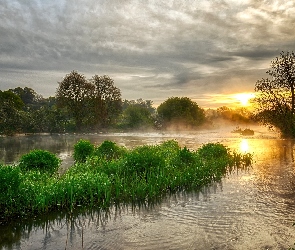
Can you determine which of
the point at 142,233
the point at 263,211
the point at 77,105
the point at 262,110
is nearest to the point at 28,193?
the point at 142,233

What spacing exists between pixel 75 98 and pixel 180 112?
3631 cm

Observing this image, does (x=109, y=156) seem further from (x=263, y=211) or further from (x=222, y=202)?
(x=263, y=211)

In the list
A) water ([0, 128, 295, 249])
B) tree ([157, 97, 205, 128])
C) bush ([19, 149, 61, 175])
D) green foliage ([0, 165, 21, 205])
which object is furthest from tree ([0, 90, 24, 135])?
water ([0, 128, 295, 249])

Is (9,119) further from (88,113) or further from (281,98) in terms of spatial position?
(281,98)

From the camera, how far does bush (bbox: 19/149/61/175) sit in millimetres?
18578

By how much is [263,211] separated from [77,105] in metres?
78.2

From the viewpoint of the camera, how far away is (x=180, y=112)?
10275cm

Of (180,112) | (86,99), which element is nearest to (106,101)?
(86,99)

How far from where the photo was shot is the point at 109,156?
25.4m

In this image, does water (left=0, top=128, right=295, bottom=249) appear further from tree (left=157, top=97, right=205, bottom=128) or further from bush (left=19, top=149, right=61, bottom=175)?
tree (left=157, top=97, right=205, bottom=128)

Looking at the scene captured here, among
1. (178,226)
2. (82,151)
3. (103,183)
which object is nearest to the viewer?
(178,226)

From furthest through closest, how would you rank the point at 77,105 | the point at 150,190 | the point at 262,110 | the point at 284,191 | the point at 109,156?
the point at 77,105 → the point at 262,110 → the point at 109,156 → the point at 284,191 → the point at 150,190

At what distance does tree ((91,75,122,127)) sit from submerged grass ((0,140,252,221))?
69521 millimetres

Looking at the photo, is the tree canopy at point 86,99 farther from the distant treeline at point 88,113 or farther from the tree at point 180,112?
the tree at point 180,112
